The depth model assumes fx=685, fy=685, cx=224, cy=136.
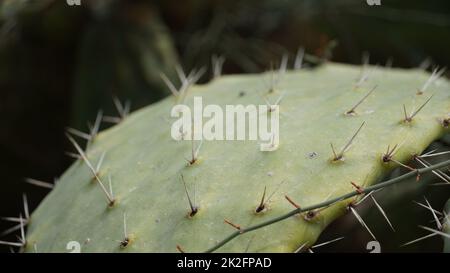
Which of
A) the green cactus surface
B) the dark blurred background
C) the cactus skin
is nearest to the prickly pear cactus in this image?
the green cactus surface

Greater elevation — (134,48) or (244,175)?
(244,175)

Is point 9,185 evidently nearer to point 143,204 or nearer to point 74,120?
point 74,120

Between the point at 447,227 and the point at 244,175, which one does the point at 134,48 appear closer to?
the point at 244,175

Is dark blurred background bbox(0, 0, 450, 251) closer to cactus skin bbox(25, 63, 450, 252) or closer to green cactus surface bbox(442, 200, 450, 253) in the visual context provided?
cactus skin bbox(25, 63, 450, 252)

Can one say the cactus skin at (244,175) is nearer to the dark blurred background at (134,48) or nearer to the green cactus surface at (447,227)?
the green cactus surface at (447,227)

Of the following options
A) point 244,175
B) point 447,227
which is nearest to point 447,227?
point 447,227

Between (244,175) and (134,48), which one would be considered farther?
(134,48)
